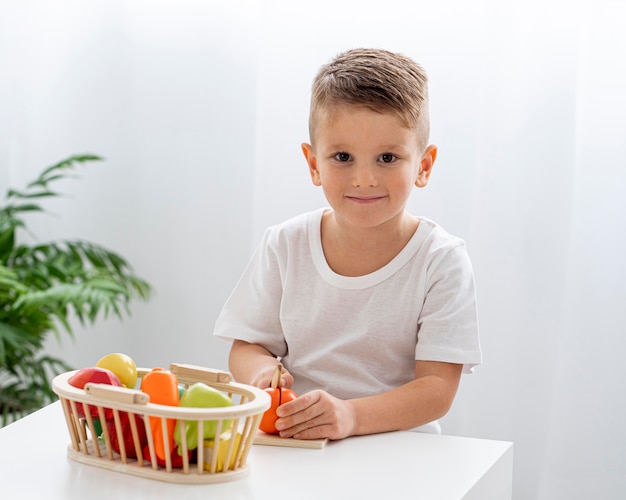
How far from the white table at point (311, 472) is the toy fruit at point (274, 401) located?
35mm

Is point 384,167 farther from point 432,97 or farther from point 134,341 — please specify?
point 134,341

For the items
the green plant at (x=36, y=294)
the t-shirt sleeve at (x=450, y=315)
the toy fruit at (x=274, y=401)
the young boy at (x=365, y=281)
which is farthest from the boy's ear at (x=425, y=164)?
the green plant at (x=36, y=294)

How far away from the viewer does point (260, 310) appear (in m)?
1.43

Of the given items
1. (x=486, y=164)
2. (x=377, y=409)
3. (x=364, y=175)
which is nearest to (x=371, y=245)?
(x=364, y=175)

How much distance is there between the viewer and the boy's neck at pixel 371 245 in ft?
4.52

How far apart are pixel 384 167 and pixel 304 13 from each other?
102 cm

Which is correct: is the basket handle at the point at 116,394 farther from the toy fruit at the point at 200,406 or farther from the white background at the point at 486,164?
the white background at the point at 486,164

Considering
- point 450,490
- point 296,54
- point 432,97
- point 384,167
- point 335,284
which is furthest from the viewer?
point 296,54

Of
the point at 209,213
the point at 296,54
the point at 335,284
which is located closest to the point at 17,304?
the point at 209,213

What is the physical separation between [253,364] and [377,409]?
0.24 metres

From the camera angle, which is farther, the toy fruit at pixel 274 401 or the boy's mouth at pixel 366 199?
the boy's mouth at pixel 366 199

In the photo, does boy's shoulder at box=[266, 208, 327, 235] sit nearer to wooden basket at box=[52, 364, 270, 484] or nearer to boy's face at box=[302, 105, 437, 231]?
boy's face at box=[302, 105, 437, 231]

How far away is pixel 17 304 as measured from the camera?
2117mm

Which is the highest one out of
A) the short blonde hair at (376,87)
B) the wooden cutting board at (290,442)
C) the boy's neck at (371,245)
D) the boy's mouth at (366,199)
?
the short blonde hair at (376,87)
